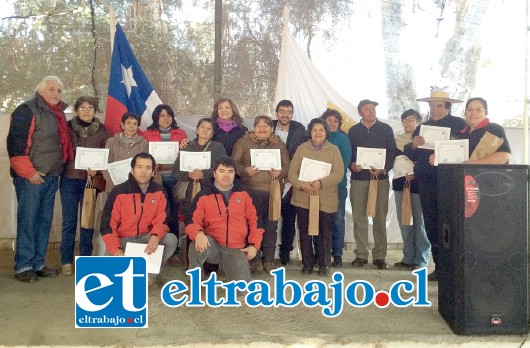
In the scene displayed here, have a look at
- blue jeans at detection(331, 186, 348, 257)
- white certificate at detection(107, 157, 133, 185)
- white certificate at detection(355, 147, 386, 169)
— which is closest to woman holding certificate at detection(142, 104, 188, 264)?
white certificate at detection(107, 157, 133, 185)

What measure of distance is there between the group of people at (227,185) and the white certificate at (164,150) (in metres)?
0.08

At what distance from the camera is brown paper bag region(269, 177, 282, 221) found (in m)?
4.79

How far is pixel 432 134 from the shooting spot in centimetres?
467

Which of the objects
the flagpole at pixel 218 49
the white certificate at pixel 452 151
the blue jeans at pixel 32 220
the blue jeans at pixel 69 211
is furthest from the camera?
the flagpole at pixel 218 49

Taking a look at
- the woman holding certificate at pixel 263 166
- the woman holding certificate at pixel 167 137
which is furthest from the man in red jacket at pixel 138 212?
the woman holding certificate at pixel 263 166

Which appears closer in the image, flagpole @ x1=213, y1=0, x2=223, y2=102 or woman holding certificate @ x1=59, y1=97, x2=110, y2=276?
woman holding certificate @ x1=59, y1=97, x2=110, y2=276

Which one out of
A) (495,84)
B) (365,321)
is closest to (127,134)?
(365,321)

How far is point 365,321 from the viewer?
3.53 meters

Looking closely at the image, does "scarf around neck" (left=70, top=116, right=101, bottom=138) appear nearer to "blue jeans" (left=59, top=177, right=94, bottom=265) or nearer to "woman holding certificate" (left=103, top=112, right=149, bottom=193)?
"woman holding certificate" (left=103, top=112, right=149, bottom=193)

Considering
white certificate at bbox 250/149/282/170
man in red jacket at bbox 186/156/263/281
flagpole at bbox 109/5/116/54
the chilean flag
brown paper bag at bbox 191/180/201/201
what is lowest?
man in red jacket at bbox 186/156/263/281

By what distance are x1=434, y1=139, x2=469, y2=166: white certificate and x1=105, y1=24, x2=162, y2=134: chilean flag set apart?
3364 mm

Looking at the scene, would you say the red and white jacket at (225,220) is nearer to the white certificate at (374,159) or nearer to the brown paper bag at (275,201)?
the brown paper bag at (275,201)

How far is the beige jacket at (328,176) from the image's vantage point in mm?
4777

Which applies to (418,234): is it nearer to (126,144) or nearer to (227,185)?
(227,185)
